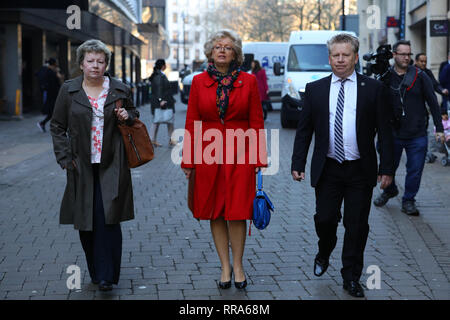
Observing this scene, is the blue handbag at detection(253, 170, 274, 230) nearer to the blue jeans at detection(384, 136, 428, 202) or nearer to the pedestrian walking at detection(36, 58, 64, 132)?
the blue jeans at detection(384, 136, 428, 202)

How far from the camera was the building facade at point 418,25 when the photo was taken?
24734 mm

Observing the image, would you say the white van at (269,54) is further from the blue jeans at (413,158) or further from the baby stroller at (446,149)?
the blue jeans at (413,158)

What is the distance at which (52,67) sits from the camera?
21297mm

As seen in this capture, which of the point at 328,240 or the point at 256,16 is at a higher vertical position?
the point at 256,16

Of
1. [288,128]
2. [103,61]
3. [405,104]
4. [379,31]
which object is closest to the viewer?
[103,61]

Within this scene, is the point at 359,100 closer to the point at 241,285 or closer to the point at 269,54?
the point at 241,285

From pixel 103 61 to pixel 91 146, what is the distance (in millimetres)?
594

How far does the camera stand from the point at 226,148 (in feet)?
17.4

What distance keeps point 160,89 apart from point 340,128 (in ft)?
34.4

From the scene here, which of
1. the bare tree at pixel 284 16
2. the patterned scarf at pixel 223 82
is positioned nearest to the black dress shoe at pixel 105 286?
the patterned scarf at pixel 223 82

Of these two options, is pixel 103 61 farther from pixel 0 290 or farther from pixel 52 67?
pixel 52 67

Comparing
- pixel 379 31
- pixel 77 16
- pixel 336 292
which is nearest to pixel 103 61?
pixel 336 292

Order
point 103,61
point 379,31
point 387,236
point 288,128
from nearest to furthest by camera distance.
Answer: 1. point 103,61
2. point 387,236
3. point 288,128
4. point 379,31

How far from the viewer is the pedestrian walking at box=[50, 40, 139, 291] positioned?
5285 mm
